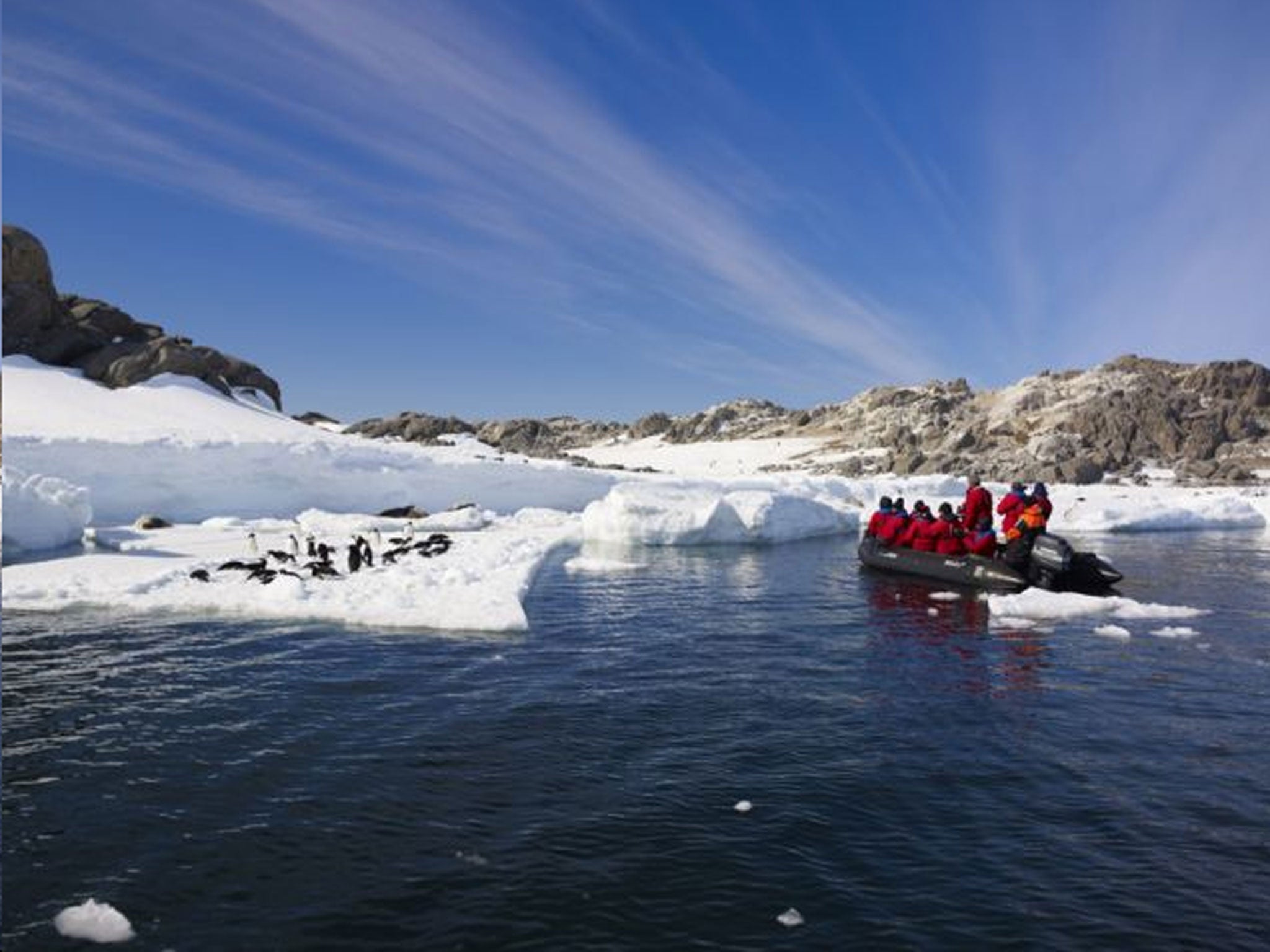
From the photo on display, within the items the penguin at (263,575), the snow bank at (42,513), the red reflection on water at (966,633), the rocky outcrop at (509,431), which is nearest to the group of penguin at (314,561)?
the penguin at (263,575)

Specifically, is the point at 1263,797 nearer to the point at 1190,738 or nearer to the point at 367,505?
the point at 1190,738

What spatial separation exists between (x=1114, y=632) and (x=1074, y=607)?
2.03 metres

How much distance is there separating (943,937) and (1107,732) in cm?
495

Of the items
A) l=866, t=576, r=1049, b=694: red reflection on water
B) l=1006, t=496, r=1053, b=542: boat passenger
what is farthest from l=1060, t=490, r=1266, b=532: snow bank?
l=866, t=576, r=1049, b=694: red reflection on water

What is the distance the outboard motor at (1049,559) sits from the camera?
1777cm

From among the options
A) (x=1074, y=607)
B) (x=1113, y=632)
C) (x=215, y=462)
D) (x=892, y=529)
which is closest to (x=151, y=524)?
(x=215, y=462)

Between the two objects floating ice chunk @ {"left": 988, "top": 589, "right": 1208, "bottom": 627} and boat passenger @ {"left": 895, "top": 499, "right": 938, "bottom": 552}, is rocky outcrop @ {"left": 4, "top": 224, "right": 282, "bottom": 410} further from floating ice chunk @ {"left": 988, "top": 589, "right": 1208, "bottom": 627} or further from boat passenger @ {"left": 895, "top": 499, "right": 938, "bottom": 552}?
floating ice chunk @ {"left": 988, "top": 589, "right": 1208, "bottom": 627}

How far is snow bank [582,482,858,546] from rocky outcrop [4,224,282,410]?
25728 millimetres

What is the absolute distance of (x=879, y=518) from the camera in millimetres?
23078

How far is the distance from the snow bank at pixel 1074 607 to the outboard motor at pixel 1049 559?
1196 mm

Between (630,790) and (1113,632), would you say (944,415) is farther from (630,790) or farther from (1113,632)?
(630,790)

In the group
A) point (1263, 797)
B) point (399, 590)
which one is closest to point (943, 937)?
point (1263, 797)

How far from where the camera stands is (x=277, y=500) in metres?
33.2

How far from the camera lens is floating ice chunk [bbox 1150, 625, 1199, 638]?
14.0 meters
